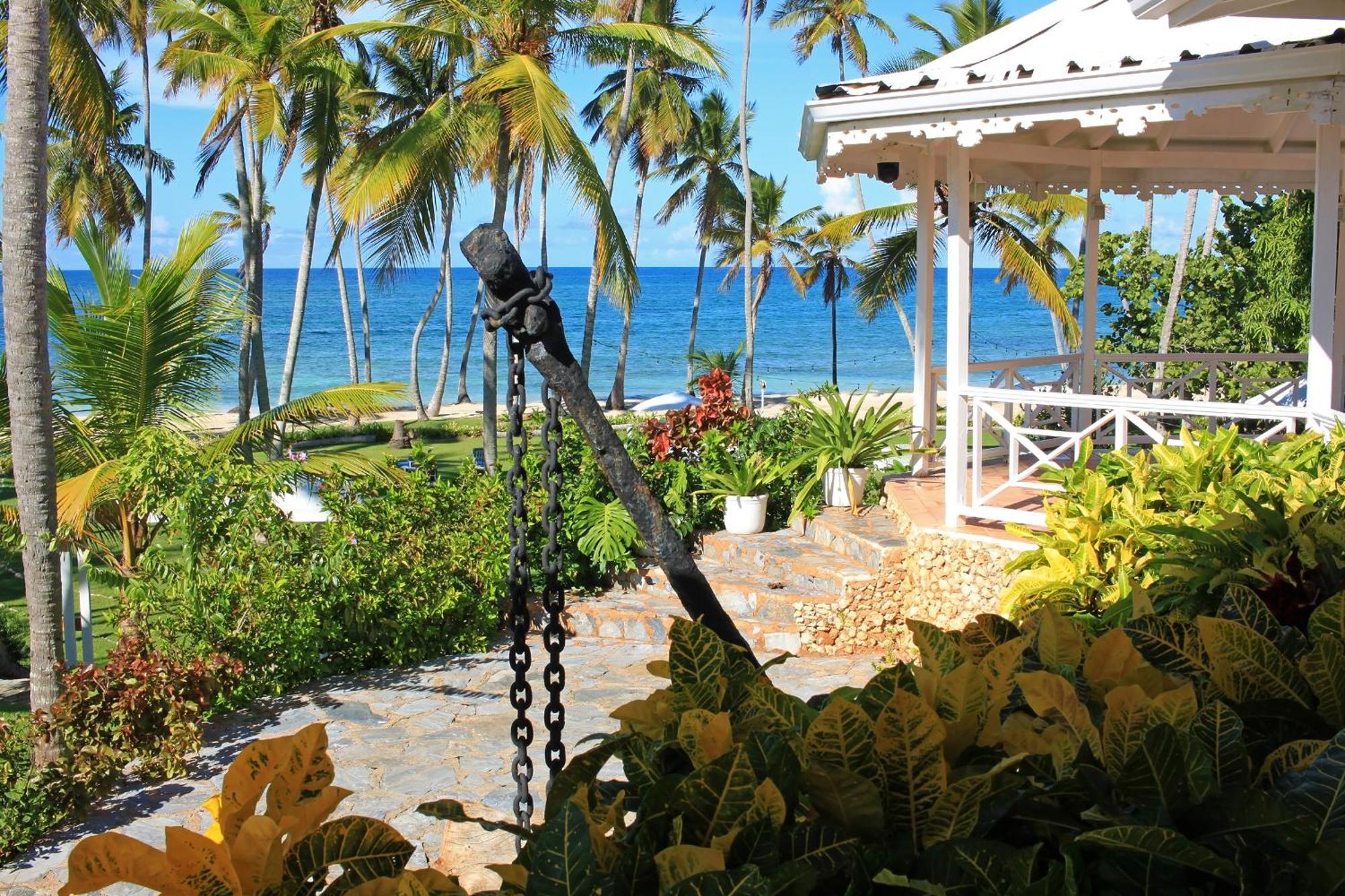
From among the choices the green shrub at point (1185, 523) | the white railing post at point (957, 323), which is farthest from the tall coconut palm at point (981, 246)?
the green shrub at point (1185, 523)

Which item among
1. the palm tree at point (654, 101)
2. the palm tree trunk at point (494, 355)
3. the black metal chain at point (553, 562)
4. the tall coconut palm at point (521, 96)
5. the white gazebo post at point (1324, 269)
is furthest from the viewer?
the palm tree at point (654, 101)

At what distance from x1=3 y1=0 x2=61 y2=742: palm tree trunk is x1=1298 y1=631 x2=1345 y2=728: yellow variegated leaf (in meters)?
6.47

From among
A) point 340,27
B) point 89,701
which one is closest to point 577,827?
point 89,701

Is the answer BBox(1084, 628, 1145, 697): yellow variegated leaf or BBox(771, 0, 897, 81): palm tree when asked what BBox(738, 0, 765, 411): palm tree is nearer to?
BBox(771, 0, 897, 81): palm tree

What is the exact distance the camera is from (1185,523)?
4551 mm

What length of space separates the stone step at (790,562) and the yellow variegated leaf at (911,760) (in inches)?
265

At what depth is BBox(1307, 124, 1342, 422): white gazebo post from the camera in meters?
6.11

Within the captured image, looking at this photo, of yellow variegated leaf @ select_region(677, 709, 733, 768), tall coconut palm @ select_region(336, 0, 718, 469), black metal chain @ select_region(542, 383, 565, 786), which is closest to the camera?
yellow variegated leaf @ select_region(677, 709, 733, 768)

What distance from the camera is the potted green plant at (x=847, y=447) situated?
9297 mm

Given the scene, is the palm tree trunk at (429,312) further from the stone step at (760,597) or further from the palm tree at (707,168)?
the stone step at (760,597)

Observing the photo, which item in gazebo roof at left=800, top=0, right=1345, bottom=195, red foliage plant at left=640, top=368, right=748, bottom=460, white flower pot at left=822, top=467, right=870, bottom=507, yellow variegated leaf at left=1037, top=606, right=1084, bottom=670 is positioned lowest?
white flower pot at left=822, top=467, right=870, bottom=507

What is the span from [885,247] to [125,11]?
Answer: 17.4 metres

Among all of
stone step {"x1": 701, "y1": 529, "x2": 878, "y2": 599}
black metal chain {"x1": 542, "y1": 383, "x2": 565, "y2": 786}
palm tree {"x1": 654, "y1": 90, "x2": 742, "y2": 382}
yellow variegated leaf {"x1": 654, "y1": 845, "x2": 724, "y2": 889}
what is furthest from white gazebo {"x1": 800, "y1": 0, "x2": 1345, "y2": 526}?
palm tree {"x1": 654, "y1": 90, "x2": 742, "y2": 382}

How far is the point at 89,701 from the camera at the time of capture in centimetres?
621
